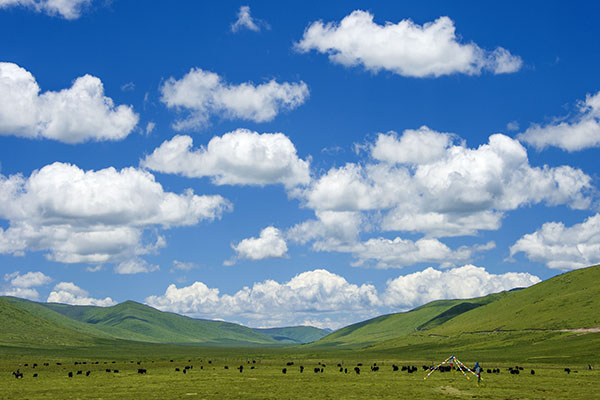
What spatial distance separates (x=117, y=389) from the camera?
221ft

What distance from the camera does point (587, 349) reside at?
5645 inches

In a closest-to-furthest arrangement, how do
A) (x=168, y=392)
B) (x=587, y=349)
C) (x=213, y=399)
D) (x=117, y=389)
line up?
1. (x=213, y=399)
2. (x=168, y=392)
3. (x=117, y=389)
4. (x=587, y=349)

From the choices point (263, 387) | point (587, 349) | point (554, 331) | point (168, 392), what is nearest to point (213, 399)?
point (168, 392)

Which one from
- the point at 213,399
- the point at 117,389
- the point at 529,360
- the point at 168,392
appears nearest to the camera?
the point at 213,399

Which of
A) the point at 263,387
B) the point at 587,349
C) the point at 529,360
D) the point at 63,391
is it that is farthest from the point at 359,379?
the point at 587,349

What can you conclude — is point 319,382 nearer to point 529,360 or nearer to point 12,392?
point 12,392

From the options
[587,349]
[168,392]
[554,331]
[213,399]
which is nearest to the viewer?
[213,399]

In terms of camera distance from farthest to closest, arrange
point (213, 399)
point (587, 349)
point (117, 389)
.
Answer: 1. point (587, 349)
2. point (117, 389)
3. point (213, 399)

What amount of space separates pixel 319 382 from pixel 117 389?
2452 centimetres

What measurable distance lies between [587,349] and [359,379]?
8577 cm

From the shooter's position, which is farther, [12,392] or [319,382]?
[319,382]

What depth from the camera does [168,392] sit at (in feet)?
208

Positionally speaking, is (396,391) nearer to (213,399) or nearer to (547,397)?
(547,397)

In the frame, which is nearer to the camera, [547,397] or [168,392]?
[547,397]
